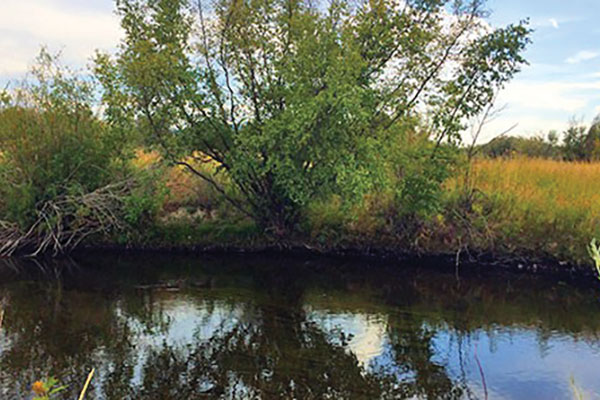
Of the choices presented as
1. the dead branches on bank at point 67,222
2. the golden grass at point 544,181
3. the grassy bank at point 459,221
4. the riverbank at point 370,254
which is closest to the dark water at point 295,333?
the riverbank at point 370,254

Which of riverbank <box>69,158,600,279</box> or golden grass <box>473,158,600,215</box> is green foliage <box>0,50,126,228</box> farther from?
golden grass <box>473,158,600,215</box>

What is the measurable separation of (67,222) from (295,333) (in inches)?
324

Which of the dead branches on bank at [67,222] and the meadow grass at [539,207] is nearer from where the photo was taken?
the meadow grass at [539,207]

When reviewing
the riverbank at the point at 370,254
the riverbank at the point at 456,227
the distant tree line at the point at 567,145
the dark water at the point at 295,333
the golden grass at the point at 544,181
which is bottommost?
the dark water at the point at 295,333

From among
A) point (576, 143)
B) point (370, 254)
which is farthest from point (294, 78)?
point (576, 143)

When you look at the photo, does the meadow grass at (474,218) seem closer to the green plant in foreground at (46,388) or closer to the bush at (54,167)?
the bush at (54,167)

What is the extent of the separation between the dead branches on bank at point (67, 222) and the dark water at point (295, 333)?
123cm

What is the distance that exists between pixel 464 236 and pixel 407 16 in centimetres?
524

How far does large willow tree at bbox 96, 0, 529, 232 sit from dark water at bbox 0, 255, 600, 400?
2.45 meters

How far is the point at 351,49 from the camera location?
10.5 metres

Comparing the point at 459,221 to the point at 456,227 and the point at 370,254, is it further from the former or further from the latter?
the point at 370,254

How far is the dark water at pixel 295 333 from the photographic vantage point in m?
6.23

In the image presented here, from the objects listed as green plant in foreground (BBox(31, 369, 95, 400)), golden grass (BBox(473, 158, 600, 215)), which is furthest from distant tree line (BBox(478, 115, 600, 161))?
green plant in foreground (BBox(31, 369, 95, 400))

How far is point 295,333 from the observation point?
7.92 meters
